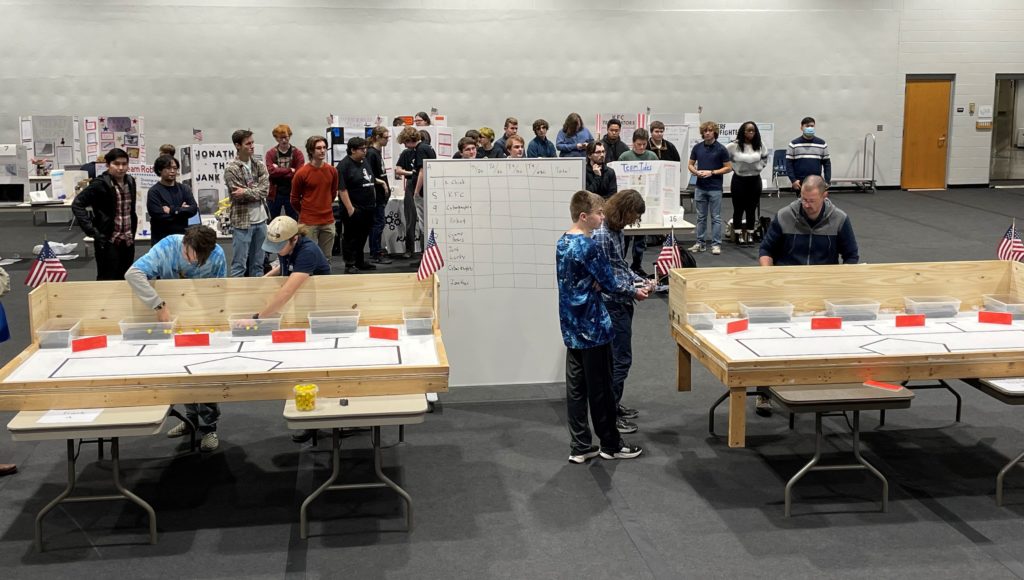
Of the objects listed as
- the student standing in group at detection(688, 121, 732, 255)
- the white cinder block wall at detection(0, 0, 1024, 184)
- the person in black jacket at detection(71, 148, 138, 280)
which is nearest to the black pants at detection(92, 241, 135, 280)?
the person in black jacket at detection(71, 148, 138, 280)

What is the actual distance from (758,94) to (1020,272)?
11.5 meters

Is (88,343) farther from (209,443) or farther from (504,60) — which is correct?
(504,60)

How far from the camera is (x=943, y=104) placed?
1761cm

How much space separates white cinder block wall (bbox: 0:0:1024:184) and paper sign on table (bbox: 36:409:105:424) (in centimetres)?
1158

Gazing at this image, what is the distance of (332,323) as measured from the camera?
541cm

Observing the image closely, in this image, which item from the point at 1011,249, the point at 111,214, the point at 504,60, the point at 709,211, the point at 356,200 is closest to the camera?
the point at 1011,249

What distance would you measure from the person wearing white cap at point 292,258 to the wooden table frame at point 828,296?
76.9 inches

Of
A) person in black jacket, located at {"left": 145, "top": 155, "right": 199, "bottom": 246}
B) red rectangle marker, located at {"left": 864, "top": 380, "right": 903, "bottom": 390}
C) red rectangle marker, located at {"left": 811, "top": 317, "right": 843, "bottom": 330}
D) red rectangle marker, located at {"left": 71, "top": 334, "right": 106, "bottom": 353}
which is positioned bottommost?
red rectangle marker, located at {"left": 864, "top": 380, "right": 903, "bottom": 390}

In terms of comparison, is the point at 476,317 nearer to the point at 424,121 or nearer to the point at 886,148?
the point at 424,121

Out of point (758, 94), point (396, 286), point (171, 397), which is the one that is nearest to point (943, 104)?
point (758, 94)

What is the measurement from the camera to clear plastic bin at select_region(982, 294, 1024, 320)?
5652mm

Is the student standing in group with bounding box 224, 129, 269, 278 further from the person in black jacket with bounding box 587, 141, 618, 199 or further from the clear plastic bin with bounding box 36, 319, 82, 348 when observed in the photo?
the clear plastic bin with bounding box 36, 319, 82, 348

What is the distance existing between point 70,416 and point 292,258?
156 centimetres

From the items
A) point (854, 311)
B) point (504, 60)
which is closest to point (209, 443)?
point (854, 311)
